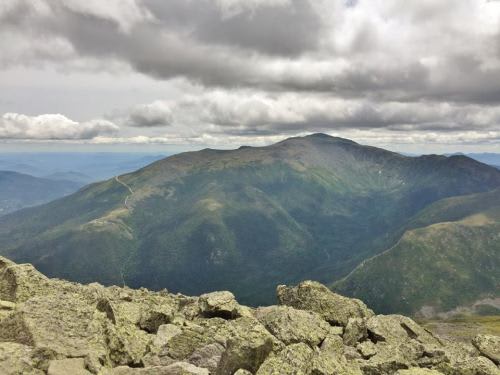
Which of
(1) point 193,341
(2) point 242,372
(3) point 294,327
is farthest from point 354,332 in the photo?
(2) point 242,372

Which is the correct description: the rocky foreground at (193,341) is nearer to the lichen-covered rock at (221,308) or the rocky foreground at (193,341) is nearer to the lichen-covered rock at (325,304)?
the lichen-covered rock at (221,308)

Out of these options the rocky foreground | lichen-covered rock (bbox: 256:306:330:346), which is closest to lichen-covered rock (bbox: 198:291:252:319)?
the rocky foreground

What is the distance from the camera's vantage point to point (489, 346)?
41344 mm

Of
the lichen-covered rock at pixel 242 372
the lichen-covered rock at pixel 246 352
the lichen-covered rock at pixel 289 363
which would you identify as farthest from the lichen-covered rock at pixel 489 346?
the lichen-covered rock at pixel 242 372

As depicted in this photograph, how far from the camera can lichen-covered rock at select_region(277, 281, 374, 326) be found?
152 ft

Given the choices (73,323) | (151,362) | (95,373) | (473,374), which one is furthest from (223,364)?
(473,374)

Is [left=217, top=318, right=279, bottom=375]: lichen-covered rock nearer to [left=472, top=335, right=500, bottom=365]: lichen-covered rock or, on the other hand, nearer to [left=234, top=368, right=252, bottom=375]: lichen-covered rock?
[left=234, top=368, right=252, bottom=375]: lichen-covered rock

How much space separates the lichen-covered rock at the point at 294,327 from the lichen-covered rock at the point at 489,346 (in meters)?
17.6

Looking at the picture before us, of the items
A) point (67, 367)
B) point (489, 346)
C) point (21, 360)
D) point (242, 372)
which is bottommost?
point (489, 346)

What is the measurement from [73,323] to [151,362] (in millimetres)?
6038

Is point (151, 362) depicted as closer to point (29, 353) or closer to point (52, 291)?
point (29, 353)

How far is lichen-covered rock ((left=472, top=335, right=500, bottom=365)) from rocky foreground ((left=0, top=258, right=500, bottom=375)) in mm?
96

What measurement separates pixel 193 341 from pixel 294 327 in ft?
29.5

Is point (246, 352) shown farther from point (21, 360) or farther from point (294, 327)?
point (21, 360)
